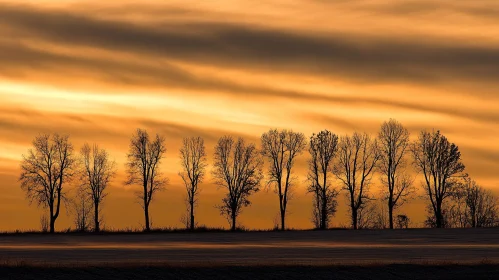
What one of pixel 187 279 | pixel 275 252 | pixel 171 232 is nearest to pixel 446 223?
pixel 171 232

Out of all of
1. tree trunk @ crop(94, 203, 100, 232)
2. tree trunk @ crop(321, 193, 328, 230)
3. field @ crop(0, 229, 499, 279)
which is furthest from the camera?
tree trunk @ crop(321, 193, 328, 230)

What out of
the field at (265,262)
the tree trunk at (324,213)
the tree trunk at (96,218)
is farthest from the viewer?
the tree trunk at (324,213)

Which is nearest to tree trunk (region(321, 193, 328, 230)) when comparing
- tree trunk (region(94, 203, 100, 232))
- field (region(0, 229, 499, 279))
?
tree trunk (region(94, 203, 100, 232))

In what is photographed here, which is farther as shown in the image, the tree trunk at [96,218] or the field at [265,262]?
the tree trunk at [96,218]

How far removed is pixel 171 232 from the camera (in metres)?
132

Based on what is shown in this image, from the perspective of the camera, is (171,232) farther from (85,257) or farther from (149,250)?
(85,257)

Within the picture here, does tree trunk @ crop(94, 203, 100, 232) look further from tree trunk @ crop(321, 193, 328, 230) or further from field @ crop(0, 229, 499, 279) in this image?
field @ crop(0, 229, 499, 279)

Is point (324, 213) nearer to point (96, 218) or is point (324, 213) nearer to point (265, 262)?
point (96, 218)

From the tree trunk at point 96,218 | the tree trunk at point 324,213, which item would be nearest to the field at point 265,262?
the tree trunk at point 324,213

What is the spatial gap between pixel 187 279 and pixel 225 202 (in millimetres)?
85288

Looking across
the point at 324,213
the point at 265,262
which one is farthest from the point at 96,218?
the point at 265,262

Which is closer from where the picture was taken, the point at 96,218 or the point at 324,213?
the point at 96,218

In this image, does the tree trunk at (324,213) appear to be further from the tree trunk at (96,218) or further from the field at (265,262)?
the field at (265,262)

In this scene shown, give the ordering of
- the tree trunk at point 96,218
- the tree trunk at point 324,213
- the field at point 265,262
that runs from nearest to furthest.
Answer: the field at point 265,262 < the tree trunk at point 96,218 < the tree trunk at point 324,213
